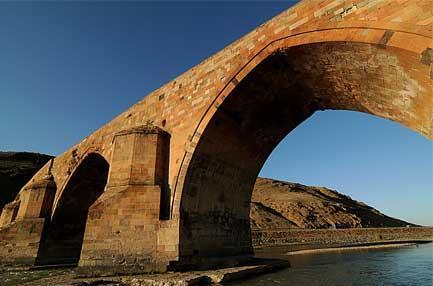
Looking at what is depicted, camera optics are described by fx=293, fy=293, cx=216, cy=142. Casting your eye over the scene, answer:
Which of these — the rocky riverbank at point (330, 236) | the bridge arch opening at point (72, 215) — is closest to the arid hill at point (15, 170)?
the bridge arch opening at point (72, 215)

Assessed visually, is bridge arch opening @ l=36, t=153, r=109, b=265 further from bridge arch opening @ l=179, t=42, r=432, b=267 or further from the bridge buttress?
bridge arch opening @ l=179, t=42, r=432, b=267

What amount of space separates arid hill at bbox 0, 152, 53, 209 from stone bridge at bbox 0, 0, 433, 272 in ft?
123

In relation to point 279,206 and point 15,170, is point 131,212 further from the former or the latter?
point 15,170

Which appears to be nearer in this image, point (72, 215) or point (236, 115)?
point (236, 115)

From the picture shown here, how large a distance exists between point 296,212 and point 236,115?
119 ft

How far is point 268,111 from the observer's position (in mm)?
9992

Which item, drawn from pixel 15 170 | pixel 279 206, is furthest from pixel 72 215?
pixel 15 170

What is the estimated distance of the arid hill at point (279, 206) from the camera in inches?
1534

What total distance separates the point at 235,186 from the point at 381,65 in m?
6.88

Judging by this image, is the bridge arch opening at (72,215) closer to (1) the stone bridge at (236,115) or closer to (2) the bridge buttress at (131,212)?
(1) the stone bridge at (236,115)

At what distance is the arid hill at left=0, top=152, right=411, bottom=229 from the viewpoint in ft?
128

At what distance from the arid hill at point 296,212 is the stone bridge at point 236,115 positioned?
25.0 metres

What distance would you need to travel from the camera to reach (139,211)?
352 inches

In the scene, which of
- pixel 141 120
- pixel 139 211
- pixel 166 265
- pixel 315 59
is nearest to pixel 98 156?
pixel 141 120
